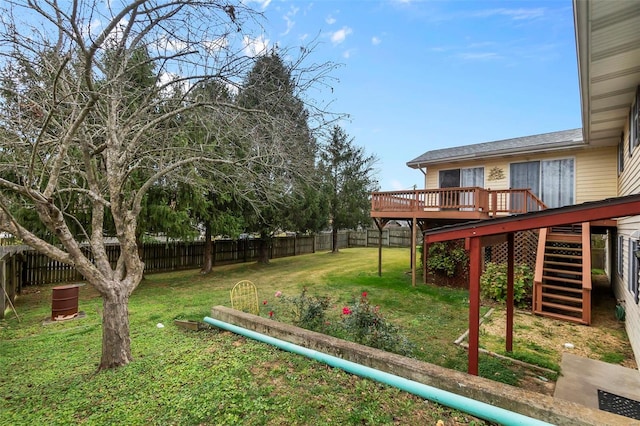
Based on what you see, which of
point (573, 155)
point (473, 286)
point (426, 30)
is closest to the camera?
point (473, 286)

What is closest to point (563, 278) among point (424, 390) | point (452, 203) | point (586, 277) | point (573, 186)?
point (586, 277)

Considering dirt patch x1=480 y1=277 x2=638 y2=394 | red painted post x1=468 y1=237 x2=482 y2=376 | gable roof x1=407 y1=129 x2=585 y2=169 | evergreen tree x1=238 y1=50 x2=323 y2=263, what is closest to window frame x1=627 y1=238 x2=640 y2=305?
dirt patch x1=480 y1=277 x2=638 y2=394

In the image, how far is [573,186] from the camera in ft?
31.0

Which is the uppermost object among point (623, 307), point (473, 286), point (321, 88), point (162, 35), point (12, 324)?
point (162, 35)

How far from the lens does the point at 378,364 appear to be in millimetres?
3273

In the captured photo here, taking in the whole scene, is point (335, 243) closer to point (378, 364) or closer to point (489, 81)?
point (489, 81)

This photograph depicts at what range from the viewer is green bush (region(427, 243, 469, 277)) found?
9.56m

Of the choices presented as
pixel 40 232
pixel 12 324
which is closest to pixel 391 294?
pixel 12 324

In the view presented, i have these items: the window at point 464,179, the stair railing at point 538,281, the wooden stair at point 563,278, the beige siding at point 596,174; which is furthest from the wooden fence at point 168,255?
the beige siding at point 596,174

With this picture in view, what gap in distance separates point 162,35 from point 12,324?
666cm

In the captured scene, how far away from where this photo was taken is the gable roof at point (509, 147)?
9.33m

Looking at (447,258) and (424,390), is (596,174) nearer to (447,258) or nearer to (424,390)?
(447,258)

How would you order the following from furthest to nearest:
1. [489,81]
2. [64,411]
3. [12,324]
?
[489,81] < [12,324] < [64,411]

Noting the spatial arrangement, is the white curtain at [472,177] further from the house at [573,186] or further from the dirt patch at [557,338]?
the dirt patch at [557,338]
